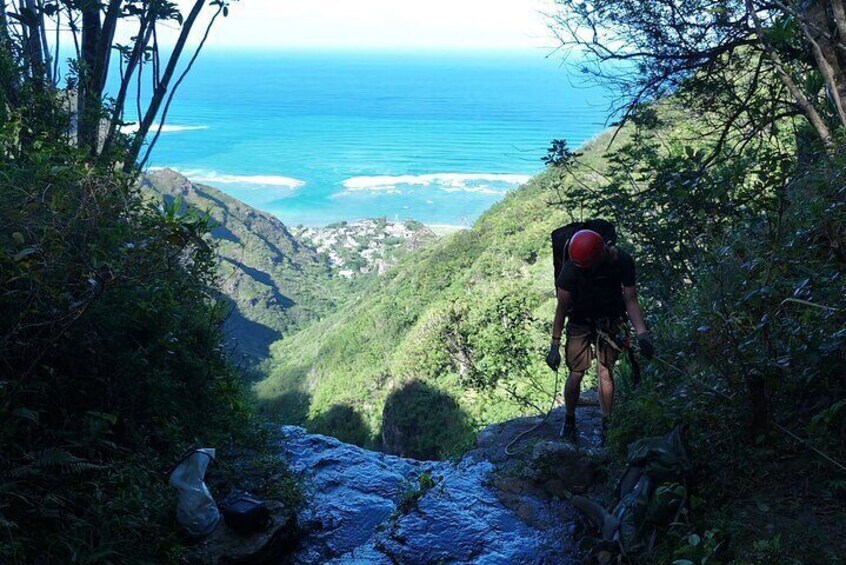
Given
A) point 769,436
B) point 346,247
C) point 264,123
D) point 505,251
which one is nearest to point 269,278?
point 346,247

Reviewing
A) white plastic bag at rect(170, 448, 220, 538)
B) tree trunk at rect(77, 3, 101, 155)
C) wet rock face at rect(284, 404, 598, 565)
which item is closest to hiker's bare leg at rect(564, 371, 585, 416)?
wet rock face at rect(284, 404, 598, 565)

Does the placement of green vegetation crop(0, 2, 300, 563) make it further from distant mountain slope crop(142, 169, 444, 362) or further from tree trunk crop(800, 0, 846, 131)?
distant mountain slope crop(142, 169, 444, 362)

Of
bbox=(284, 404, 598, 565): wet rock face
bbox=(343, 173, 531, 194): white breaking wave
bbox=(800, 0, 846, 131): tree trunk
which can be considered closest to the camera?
bbox=(284, 404, 598, 565): wet rock face

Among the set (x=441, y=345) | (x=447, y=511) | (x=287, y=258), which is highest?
(x=287, y=258)

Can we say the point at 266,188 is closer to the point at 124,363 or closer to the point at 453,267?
the point at 453,267

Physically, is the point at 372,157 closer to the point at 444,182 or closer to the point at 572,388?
the point at 444,182

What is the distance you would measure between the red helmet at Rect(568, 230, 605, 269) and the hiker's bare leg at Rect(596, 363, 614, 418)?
97cm

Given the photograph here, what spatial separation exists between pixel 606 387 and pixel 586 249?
1326mm

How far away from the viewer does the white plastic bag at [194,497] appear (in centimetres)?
A: 421

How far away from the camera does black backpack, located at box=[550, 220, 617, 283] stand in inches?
216

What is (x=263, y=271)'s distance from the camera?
82750 millimetres

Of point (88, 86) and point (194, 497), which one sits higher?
point (88, 86)

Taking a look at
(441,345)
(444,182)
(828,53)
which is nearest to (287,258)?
(444,182)

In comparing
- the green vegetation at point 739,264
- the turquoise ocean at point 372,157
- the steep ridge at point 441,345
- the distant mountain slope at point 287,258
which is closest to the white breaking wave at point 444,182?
the turquoise ocean at point 372,157
